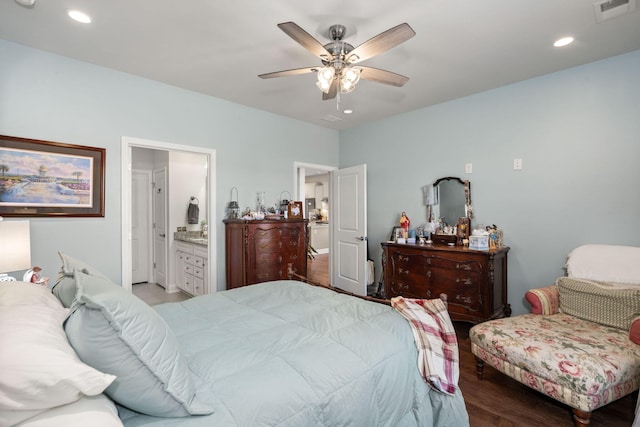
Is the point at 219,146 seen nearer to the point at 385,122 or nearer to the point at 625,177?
the point at 385,122

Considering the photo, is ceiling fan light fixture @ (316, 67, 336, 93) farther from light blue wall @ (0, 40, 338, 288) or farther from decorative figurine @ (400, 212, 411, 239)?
decorative figurine @ (400, 212, 411, 239)

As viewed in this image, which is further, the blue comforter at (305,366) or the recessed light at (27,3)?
the recessed light at (27,3)

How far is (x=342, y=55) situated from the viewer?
2066 mm

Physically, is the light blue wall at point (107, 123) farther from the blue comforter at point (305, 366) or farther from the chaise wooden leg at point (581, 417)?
the chaise wooden leg at point (581, 417)

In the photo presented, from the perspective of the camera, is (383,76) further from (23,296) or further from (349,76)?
(23,296)

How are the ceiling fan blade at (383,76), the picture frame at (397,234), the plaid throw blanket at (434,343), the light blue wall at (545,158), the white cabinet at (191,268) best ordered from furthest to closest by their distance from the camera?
the white cabinet at (191,268) < the picture frame at (397,234) < the light blue wall at (545,158) < the ceiling fan blade at (383,76) < the plaid throw blanket at (434,343)

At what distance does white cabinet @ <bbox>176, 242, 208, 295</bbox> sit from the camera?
4.11 m

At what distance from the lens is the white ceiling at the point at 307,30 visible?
2057 millimetres

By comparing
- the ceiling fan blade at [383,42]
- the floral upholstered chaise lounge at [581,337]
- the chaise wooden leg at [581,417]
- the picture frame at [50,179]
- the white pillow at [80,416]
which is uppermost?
the ceiling fan blade at [383,42]

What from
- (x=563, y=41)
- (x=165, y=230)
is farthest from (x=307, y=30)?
(x=165, y=230)

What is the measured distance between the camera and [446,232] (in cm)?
377

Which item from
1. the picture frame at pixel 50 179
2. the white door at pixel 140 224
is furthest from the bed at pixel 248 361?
the white door at pixel 140 224

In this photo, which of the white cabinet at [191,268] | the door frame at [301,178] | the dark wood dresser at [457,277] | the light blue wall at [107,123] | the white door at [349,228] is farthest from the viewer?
the door frame at [301,178]

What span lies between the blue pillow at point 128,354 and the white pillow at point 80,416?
83 millimetres
